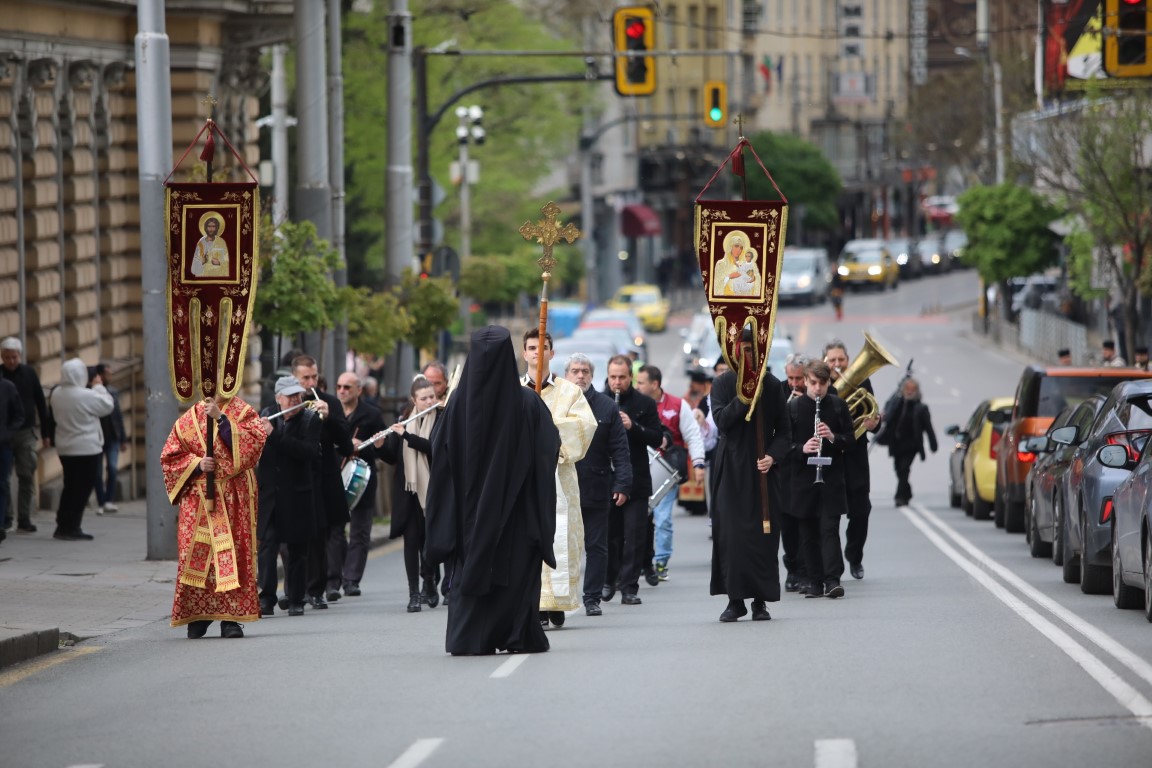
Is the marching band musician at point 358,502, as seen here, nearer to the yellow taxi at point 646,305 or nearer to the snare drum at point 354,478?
the snare drum at point 354,478

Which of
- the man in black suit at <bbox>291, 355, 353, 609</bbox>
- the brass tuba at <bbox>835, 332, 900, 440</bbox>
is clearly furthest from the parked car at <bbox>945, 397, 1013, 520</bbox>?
the man in black suit at <bbox>291, 355, 353, 609</bbox>

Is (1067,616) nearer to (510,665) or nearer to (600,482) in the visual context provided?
(600,482)

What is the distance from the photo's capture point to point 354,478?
1773cm

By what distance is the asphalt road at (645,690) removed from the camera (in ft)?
30.9

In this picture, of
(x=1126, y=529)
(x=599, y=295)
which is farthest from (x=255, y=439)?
(x=599, y=295)

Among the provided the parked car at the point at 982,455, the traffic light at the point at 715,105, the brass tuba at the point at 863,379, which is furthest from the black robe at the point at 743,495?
the traffic light at the point at 715,105

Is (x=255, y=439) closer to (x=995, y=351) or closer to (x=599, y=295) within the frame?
(x=995, y=351)

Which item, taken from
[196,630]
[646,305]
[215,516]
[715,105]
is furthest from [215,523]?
[646,305]

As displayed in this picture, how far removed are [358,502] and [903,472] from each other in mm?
11937

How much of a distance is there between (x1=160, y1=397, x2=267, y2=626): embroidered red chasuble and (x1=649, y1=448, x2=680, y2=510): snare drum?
15.7 feet

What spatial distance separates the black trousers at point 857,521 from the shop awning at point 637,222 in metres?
81.0

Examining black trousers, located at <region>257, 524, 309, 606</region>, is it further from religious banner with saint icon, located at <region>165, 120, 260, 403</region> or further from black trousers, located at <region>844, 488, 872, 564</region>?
black trousers, located at <region>844, 488, 872, 564</region>

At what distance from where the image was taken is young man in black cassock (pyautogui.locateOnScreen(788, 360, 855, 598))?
16.7m

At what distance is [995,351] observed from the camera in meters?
67.6
